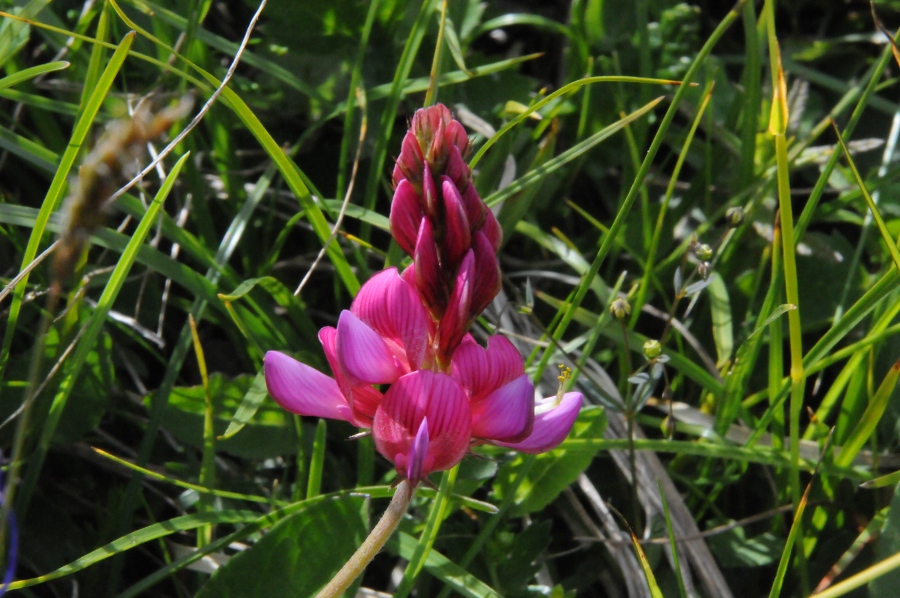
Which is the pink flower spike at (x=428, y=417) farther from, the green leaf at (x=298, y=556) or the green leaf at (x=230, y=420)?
the green leaf at (x=230, y=420)

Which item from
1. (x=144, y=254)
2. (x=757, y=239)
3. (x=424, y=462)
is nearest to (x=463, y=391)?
(x=424, y=462)

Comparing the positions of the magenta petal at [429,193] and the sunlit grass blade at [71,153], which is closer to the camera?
the magenta petal at [429,193]

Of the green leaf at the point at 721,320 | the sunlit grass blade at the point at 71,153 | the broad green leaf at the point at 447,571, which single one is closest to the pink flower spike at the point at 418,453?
the broad green leaf at the point at 447,571

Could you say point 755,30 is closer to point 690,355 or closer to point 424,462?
point 690,355

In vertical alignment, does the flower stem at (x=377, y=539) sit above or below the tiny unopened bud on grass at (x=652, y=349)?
below

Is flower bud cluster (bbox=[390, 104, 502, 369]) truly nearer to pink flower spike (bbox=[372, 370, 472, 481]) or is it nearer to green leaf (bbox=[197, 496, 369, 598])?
pink flower spike (bbox=[372, 370, 472, 481])

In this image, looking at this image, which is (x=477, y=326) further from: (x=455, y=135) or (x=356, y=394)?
(x=455, y=135)

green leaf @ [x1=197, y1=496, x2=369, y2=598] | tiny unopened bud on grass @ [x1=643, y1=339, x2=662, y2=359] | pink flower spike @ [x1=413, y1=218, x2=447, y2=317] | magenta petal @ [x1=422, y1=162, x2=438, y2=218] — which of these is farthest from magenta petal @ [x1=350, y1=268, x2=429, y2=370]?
tiny unopened bud on grass @ [x1=643, y1=339, x2=662, y2=359]
